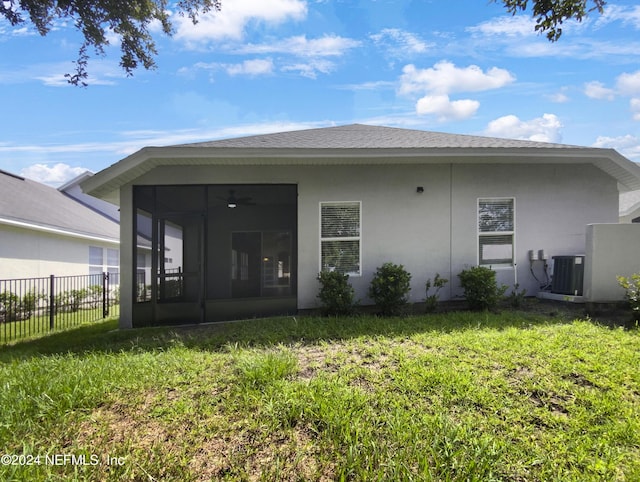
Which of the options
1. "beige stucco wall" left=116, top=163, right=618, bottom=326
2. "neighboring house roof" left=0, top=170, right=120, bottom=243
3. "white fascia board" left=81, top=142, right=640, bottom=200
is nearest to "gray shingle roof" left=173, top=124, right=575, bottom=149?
"white fascia board" left=81, top=142, right=640, bottom=200

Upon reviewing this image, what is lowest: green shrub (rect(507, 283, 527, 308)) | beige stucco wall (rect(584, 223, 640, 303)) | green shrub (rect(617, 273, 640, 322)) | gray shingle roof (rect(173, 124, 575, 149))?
green shrub (rect(507, 283, 527, 308))

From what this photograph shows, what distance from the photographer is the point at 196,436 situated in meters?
2.87

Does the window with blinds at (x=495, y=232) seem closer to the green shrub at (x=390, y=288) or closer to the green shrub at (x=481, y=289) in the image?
the green shrub at (x=481, y=289)

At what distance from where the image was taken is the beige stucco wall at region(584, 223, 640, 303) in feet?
23.2

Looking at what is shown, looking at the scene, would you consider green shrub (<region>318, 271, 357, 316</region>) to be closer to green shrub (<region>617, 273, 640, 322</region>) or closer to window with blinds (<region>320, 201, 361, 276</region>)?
window with blinds (<region>320, 201, 361, 276</region>)

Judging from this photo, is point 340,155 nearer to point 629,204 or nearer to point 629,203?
point 629,204

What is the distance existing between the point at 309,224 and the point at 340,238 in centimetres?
74

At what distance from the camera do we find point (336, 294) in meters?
7.30

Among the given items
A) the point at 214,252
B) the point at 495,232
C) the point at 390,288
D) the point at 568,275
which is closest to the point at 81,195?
the point at 214,252

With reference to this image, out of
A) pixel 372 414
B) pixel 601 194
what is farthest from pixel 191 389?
pixel 601 194

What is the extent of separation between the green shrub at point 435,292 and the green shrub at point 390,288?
1.82ft

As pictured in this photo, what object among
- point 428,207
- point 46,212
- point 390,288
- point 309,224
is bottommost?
point 390,288

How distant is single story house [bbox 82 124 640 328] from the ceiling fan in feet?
0.10

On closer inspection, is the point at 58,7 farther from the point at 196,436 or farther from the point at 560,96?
the point at 560,96
